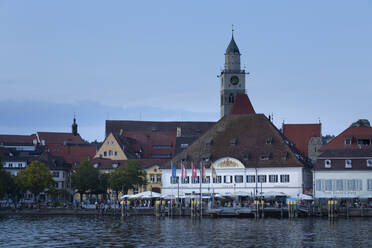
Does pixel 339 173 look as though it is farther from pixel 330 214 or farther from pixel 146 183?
pixel 146 183

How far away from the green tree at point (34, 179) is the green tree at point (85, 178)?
6982 millimetres

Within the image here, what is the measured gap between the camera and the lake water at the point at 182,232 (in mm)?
65438

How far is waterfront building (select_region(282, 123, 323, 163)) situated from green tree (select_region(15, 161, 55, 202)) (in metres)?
47.9

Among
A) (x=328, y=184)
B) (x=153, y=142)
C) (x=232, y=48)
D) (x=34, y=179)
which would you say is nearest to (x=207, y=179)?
(x=328, y=184)

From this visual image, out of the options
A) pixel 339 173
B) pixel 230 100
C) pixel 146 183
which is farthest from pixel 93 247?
pixel 230 100

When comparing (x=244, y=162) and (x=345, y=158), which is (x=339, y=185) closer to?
(x=345, y=158)

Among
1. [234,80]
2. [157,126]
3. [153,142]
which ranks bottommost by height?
[153,142]

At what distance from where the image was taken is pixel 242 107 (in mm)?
156625

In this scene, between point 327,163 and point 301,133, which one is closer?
point 327,163

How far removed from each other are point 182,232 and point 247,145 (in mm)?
43095

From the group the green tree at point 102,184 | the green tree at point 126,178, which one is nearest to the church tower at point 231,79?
the green tree at point 102,184

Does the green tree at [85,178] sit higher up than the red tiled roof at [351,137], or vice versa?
the red tiled roof at [351,137]

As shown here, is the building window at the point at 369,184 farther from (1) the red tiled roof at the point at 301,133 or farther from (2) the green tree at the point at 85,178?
(2) the green tree at the point at 85,178

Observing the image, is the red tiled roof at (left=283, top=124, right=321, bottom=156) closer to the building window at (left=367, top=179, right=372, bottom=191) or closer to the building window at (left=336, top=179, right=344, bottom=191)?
the building window at (left=336, top=179, right=344, bottom=191)
